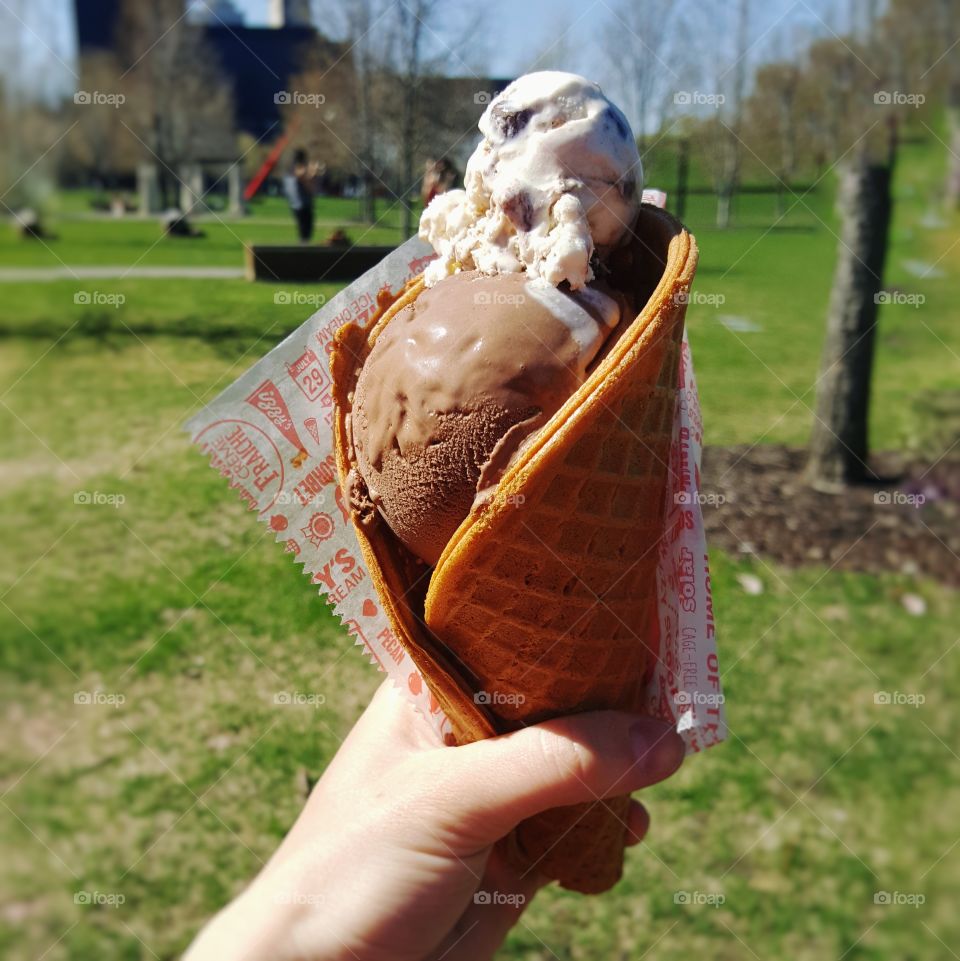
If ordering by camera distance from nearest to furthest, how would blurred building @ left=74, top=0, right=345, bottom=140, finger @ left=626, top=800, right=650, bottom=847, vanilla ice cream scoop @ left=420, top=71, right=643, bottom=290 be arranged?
1. vanilla ice cream scoop @ left=420, top=71, right=643, bottom=290
2. finger @ left=626, top=800, right=650, bottom=847
3. blurred building @ left=74, top=0, right=345, bottom=140

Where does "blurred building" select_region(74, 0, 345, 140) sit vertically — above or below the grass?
above

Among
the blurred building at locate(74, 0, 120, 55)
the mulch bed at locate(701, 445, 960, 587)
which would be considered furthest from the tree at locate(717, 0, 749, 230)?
the blurred building at locate(74, 0, 120, 55)

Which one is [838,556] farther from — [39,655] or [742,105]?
[742,105]

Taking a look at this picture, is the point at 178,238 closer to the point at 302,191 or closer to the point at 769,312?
the point at 302,191

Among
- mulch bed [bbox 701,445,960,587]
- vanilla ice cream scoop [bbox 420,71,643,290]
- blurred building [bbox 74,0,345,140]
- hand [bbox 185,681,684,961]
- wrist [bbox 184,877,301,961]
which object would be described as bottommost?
mulch bed [bbox 701,445,960,587]

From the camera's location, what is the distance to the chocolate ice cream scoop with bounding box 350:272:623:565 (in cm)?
164

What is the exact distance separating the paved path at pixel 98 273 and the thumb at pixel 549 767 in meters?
9.22

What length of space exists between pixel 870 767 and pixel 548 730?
99.5 inches

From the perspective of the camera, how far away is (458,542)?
1.68m

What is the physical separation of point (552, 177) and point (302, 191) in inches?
246

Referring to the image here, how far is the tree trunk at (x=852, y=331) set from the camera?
205 inches

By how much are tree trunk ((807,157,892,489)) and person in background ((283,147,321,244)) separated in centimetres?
432

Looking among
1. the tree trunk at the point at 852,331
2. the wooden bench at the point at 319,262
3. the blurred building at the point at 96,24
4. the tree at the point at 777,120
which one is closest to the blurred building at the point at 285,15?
the tree at the point at 777,120

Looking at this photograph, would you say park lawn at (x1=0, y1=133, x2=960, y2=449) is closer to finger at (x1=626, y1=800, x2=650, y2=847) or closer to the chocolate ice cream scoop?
the chocolate ice cream scoop
